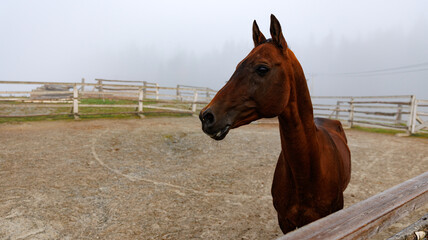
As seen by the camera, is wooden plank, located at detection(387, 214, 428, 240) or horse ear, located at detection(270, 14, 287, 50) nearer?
wooden plank, located at detection(387, 214, 428, 240)

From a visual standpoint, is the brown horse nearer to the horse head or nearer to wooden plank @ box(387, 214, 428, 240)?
the horse head

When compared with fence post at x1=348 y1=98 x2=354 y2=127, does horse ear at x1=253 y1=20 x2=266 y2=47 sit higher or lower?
higher

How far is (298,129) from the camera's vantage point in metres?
1.91

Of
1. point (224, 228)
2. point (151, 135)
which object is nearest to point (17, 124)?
point (151, 135)

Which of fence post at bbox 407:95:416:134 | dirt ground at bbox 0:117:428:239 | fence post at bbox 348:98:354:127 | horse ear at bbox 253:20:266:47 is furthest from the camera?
fence post at bbox 348:98:354:127

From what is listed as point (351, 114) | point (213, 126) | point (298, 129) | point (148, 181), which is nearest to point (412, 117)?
point (351, 114)

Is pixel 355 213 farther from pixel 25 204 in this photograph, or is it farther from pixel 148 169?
pixel 148 169

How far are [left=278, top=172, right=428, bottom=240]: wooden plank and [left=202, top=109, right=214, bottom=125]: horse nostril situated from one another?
79 cm

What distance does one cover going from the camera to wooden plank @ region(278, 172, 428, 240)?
1.16m

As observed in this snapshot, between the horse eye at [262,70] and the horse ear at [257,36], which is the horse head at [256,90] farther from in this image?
the horse ear at [257,36]

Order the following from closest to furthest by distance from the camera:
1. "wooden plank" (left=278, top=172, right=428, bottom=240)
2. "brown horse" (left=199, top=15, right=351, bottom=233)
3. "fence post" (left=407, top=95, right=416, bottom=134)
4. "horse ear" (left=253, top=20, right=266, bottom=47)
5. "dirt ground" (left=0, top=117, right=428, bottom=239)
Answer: "wooden plank" (left=278, top=172, right=428, bottom=240)
"brown horse" (left=199, top=15, right=351, bottom=233)
"horse ear" (left=253, top=20, right=266, bottom=47)
"dirt ground" (left=0, top=117, right=428, bottom=239)
"fence post" (left=407, top=95, right=416, bottom=134)

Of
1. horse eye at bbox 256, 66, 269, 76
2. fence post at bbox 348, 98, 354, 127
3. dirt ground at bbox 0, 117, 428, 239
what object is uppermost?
horse eye at bbox 256, 66, 269, 76

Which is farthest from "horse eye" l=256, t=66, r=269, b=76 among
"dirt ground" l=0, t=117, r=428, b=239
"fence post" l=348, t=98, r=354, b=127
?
"fence post" l=348, t=98, r=354, b=127

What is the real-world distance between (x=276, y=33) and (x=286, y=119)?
2.08 ft
